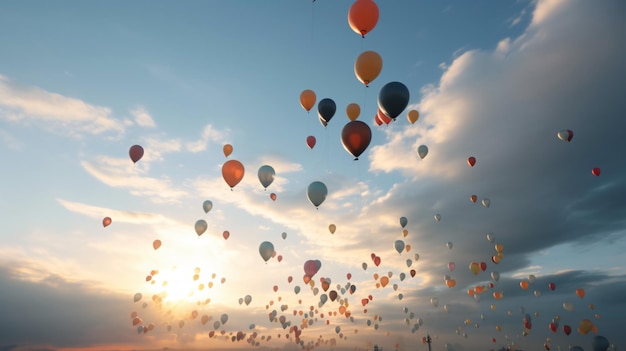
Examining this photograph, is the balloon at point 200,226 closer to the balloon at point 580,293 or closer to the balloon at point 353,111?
the balloon at point 353,111

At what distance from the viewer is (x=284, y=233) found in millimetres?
26406

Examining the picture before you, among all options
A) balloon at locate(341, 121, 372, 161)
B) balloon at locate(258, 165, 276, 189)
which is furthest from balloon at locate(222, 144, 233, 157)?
balloon at locate(341, 121, 372, 161)

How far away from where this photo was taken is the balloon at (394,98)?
42.4 feet

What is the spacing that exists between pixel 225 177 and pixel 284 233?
11205 millimetres

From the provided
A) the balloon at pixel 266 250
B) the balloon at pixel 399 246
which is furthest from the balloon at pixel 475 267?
the balloon at pixel 266 250

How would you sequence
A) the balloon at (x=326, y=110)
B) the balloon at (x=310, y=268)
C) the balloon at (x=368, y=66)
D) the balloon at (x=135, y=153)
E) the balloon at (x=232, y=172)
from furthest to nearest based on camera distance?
the balloon at (x=310, y=268) < the balloon at (x=135, y=153) < the balloon at (x=232, y=172) < the balloon at (x=326, y=110) < the balloon at (x=368, y=66)

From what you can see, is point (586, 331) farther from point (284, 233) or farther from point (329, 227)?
point (284, 233)

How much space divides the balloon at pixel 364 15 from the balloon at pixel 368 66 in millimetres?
1248

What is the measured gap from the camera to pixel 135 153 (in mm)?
18625

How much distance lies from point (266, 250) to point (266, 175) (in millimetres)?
4857

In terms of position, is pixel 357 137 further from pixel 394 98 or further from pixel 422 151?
pixel 422 151

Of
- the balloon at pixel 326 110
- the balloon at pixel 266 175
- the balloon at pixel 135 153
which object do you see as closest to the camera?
the balloon at pixel 326 110

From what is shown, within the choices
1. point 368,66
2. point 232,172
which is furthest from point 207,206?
point 368,66

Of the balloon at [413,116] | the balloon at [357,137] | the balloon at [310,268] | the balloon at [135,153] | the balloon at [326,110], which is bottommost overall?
the balloon at [310,268]
